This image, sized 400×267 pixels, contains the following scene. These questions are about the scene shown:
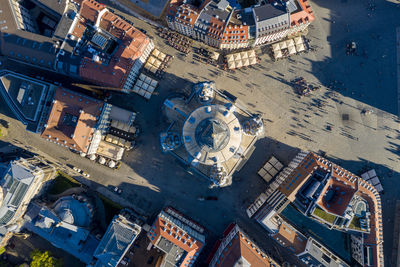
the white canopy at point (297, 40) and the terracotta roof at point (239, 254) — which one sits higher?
the white canopy at point (297, 40)

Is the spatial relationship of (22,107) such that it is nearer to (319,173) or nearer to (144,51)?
(144,51)

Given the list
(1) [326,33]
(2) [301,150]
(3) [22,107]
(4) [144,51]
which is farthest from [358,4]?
(3) [22,107]

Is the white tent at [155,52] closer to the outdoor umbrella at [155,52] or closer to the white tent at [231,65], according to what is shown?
the outdoor umbrella at [155,52]

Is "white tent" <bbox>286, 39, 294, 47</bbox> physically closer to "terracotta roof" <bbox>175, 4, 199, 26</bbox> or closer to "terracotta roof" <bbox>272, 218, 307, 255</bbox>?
"terracotta roof" <bbox>175, 4, 199, 26</bbox>

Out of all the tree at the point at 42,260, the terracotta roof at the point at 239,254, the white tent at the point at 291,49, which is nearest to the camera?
the terracotta roof at the point at 239,254

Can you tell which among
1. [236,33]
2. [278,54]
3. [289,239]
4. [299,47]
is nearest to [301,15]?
[299,47]

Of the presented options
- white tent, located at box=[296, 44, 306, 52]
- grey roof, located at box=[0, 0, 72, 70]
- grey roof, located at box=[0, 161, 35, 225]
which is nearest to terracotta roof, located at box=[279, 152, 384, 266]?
white tent, located at box=[296, 44, 306, 52]

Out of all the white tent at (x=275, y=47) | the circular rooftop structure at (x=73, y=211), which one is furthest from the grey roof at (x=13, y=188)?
the white tent at (x=275, y=47)
